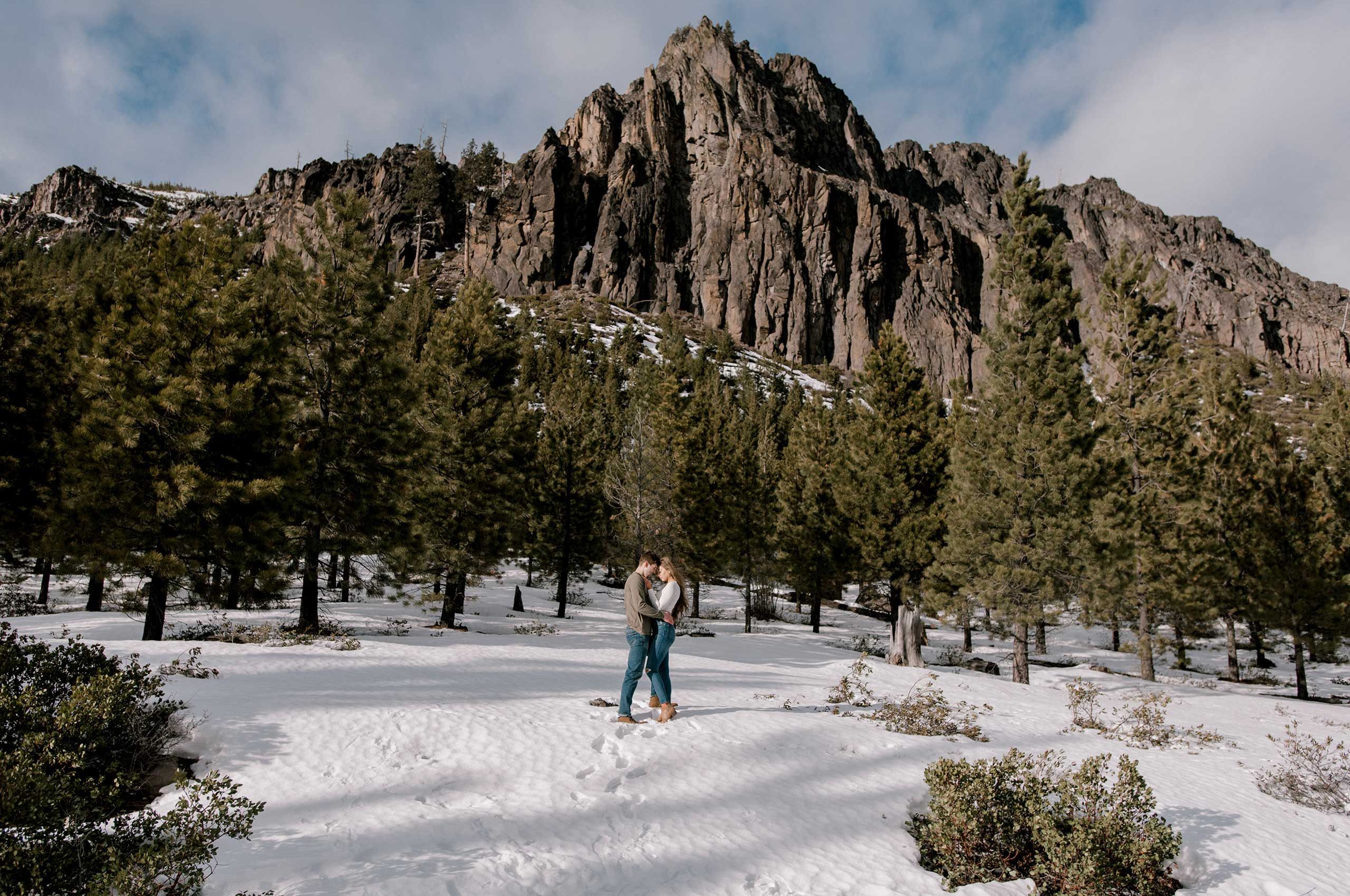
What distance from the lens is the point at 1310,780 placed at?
30.0 ft

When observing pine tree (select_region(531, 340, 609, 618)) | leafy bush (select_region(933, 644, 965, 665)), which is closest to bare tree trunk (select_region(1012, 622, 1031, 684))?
leafy bush (select_region(933, 644, 965, 665))

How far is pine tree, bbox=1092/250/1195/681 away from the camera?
20.3 m

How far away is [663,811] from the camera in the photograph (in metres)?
6.25

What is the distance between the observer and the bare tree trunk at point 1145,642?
20.8 metres

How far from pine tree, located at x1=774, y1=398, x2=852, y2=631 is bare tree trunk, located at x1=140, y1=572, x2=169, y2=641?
72.6 ft

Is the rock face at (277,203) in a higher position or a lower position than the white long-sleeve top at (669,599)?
higher

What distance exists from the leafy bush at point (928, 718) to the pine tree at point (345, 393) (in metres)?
11.8

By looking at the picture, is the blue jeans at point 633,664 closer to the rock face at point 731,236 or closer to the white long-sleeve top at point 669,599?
the white long-sleeve top at point 669,599

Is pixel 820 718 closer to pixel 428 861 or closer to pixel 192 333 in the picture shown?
pixel 428 861

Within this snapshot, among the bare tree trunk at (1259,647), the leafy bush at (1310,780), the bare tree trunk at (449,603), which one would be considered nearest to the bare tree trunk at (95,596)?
the bare tree trunk at (449,603)

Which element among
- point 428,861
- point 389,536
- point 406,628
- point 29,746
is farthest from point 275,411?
point 428,861

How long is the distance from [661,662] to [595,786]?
7.07ft

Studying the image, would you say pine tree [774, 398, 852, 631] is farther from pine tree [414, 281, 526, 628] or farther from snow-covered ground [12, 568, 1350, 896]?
snow-covered ground [12, 568, 1350, 896]

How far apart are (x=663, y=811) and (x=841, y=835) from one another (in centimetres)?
175
